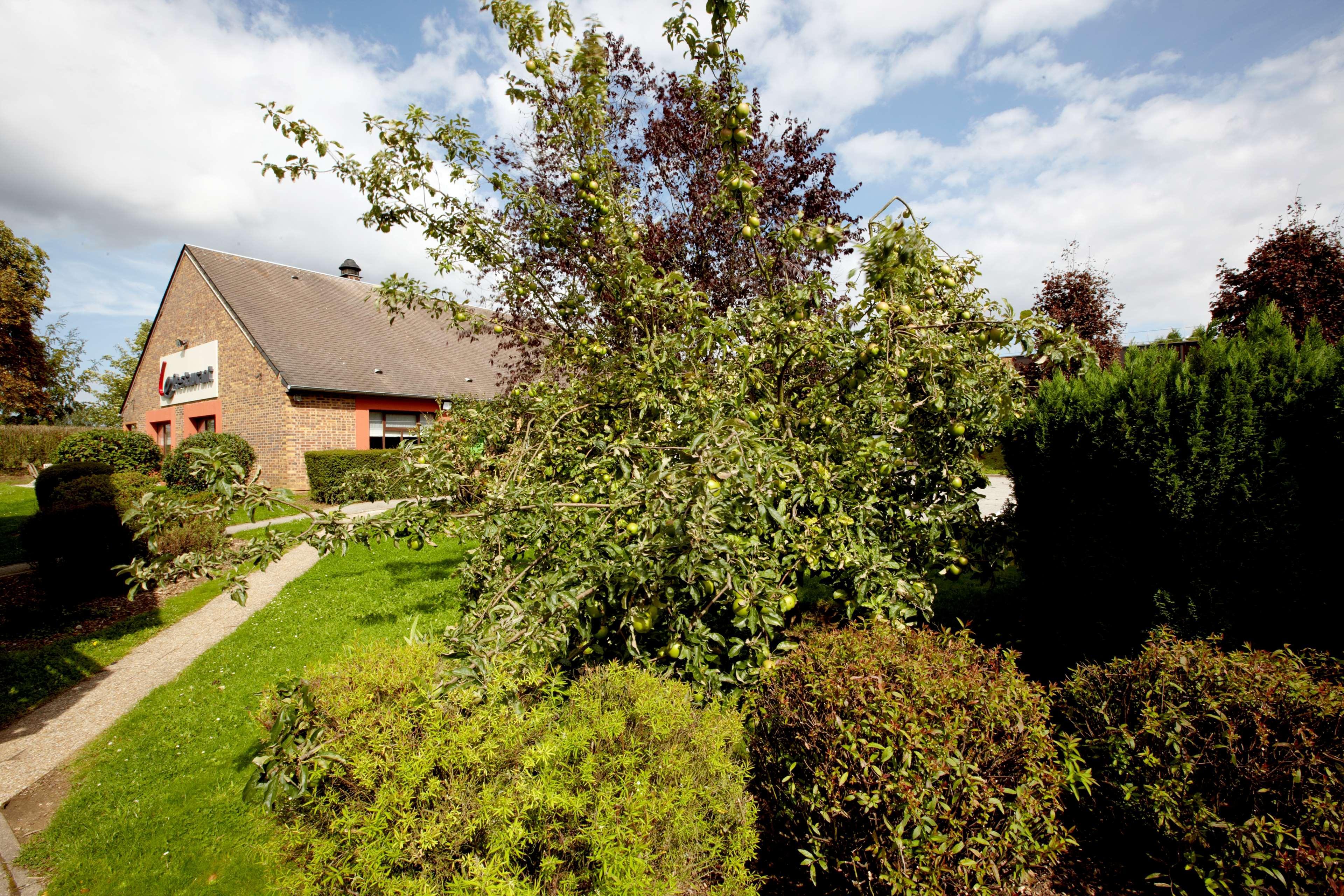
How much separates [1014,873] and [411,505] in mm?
3206

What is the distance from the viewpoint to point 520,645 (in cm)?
264

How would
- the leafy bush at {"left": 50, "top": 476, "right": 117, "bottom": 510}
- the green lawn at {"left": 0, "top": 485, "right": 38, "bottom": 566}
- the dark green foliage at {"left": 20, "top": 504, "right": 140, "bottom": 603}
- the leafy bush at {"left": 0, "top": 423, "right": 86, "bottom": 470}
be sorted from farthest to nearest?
1. the leafy bush at {"left": 0, "top": 423, "right": 86, "bottom": 470}
2. the green lawn at {"left": 0, "top": 485, "right": 38, "bottom": 566}
3. the leafy bush at {"left": 50, "top": 476, "right": 117, "bottom": 510}
4. the dark green foliage at {"left": 20, "top": 504, "right": 140, "bottom": 603}

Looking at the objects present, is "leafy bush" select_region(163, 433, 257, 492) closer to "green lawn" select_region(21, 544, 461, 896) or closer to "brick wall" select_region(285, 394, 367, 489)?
"brick wall" select_region(285, 394, 367, 489)

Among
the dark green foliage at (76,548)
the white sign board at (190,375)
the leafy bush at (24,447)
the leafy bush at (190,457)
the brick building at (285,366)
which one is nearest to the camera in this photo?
the dark green foliage at (76,548)

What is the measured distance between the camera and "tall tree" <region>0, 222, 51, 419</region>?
2628 cm

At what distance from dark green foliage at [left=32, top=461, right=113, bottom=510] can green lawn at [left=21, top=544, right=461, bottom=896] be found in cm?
665

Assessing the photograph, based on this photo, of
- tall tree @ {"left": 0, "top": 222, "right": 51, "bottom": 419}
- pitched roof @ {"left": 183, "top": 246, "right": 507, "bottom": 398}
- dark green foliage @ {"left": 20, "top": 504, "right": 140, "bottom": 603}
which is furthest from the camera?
tall tree @ {"left": 0, "top": 222, "right": 51, "bottom": 419}

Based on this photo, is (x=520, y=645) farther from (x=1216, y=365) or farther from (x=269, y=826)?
(x=1216, y=365)

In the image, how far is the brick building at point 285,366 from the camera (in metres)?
16.8

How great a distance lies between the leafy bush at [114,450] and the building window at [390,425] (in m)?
6.52

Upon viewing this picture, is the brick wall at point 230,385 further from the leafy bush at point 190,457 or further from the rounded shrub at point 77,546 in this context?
the rounded shrub at point 77,546

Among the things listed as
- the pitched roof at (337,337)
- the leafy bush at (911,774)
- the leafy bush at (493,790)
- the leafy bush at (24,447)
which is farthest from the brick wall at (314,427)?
the leafy bush at (911,774)

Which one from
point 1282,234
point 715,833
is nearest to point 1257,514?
point 715,833

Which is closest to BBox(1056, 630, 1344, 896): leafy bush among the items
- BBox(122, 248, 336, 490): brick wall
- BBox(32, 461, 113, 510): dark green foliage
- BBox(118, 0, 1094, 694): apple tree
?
BBox(118, 0, 1094, 694): apple tree
